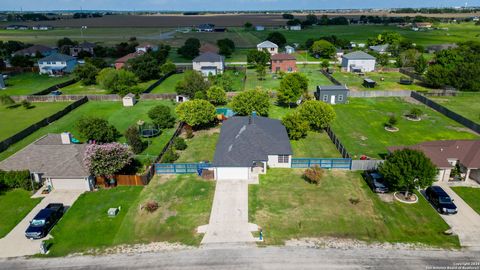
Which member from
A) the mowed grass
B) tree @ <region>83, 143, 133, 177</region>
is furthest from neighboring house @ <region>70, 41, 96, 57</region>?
the mowed grass

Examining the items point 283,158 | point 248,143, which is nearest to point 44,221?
point 248,143

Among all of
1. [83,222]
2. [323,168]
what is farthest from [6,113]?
[323,168]

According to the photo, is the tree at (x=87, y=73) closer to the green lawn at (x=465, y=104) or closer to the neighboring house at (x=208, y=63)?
the neighboring house at (x=208, y=63)

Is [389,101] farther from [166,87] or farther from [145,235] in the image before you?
[145,235]

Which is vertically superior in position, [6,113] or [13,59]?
[13,59]

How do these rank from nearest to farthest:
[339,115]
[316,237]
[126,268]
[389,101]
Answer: [126,268] < [316,237] < [339,115] < [389,101]

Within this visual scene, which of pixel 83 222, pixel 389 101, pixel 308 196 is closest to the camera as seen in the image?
pixel 83 222

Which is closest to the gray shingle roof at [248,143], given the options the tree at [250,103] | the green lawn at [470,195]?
the tree at [250,103]

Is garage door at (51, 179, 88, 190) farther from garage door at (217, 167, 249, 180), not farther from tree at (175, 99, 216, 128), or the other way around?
tree at (175, 99, 216, 128)
